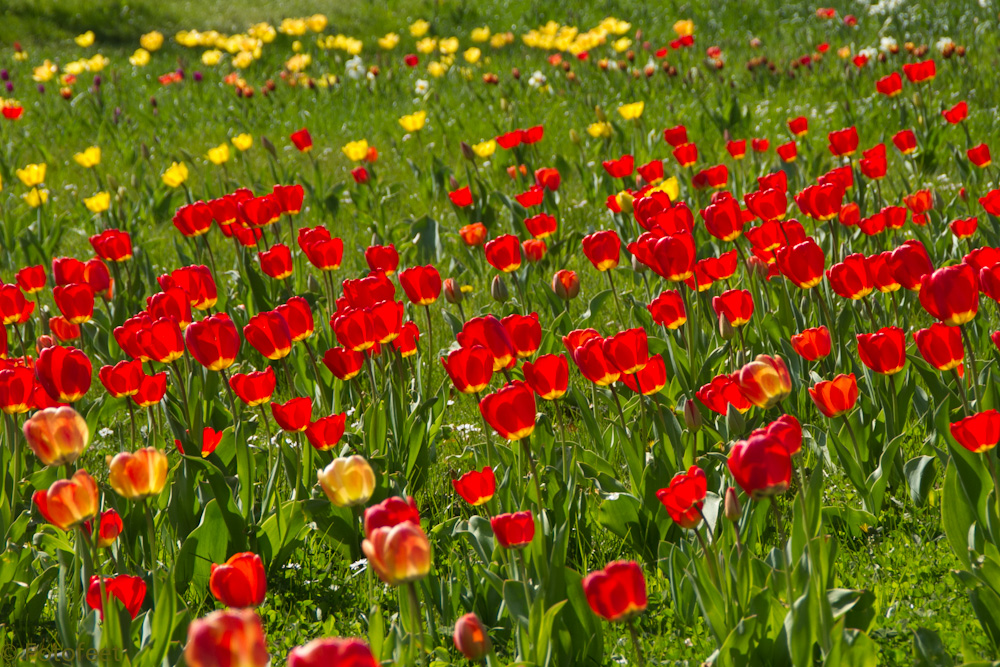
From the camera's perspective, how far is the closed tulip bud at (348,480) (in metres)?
1.72

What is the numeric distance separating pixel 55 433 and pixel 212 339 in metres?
0.75

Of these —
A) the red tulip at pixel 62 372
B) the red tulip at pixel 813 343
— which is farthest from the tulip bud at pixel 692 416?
the red tulip at pixel 62 372

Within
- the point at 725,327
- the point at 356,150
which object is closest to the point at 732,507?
Answer: the point at 725,327

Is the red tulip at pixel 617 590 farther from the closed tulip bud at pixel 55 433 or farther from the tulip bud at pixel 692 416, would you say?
the closed tulip bud at pixel 55 433

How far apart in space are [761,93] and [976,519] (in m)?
6.56

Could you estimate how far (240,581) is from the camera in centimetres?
158

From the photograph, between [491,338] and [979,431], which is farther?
[491,338]

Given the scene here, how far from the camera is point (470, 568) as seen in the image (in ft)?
7.16

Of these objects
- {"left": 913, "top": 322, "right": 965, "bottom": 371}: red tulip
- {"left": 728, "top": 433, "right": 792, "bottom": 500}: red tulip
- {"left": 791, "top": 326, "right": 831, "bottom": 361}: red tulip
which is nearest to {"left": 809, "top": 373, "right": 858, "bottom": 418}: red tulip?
{"left": 913, "top": 322, "right": 965, "bottom": 371}: red tulip

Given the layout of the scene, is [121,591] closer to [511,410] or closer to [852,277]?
[511,410]

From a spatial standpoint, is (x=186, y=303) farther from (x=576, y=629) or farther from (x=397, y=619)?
(x=576, y=629)

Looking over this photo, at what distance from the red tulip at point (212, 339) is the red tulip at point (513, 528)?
113cm

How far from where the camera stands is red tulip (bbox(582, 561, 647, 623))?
4.87 feet

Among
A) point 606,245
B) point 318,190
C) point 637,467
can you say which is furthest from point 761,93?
point 637,467
